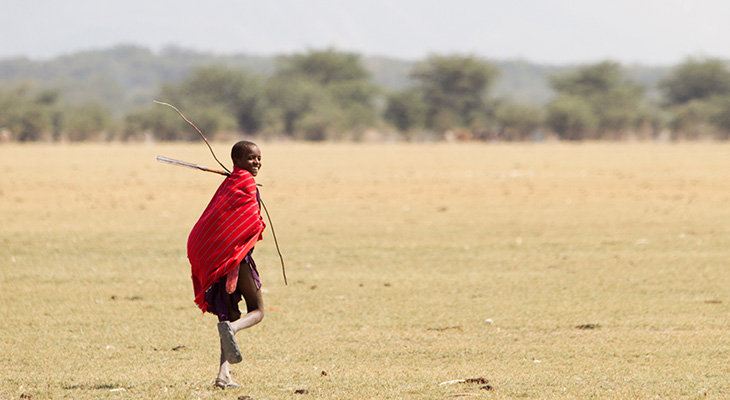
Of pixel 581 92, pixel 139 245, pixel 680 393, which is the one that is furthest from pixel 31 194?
pixel 581 92

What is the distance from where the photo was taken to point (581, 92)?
5934cm

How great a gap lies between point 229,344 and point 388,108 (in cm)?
5210

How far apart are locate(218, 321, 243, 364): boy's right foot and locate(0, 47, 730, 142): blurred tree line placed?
40126 mm

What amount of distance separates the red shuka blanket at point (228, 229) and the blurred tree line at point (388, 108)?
39960mm

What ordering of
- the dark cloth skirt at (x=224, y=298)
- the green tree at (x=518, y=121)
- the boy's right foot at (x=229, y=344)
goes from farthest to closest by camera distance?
the green tree at (x=518, y=121) → the dark cloth skirt at (x=224, y=298) → the boy's right foot at (x=229, y=344)

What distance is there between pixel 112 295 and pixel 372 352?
11.6 ft

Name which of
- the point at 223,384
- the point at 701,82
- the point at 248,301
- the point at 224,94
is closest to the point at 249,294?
the point at 248,301

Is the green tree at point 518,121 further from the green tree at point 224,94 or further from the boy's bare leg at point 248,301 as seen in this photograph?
the boy's bare leg at point 248,301

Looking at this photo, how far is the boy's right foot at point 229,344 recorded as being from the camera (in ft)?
16.0

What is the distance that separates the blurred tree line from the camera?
46.9 meters

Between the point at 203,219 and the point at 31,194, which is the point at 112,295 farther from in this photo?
the point at 31,194

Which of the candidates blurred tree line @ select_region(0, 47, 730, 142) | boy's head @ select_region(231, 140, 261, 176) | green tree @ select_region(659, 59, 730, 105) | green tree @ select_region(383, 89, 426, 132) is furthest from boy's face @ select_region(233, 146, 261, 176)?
green tree @ select_region(659, 59, 730, 105)

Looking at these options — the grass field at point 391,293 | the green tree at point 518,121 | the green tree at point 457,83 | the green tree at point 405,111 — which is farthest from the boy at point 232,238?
the green tree at point 457,83

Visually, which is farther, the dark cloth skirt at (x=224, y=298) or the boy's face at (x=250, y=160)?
the dark cloth skirt at (x=224, y=298)
